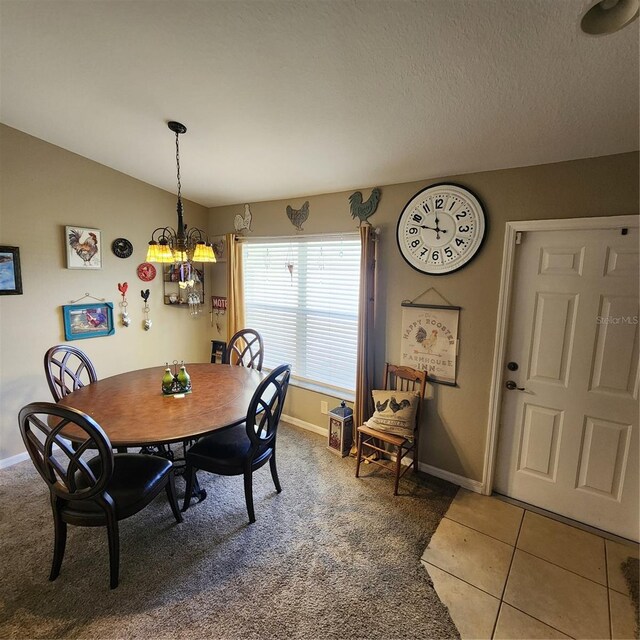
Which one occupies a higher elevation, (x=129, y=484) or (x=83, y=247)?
(x=83, y=247)

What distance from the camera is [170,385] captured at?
2305 millimetres

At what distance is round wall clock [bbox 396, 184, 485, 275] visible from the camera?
236 centimetres

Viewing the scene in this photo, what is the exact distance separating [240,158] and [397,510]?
9.51 feet

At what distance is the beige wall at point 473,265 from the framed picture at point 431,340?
0.06 metres

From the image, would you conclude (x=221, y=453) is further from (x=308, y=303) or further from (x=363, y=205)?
(x=363, y=205)

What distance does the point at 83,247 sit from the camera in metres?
3.06

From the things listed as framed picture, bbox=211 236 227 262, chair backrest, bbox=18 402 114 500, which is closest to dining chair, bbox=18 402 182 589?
chair backrest, bbox=18 402 114 500

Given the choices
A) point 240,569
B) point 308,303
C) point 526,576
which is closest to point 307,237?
point 308,303

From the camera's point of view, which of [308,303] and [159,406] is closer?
[159,406]

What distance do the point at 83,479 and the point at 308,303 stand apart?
7.51ft

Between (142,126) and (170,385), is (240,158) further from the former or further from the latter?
(170,385)

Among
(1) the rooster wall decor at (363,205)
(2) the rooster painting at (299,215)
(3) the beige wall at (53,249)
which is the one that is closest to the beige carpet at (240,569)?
(3) the beige wall at (53,249)

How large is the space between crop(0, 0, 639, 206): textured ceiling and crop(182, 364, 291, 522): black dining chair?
1584 millimetres

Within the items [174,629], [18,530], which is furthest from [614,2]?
[18,530]
